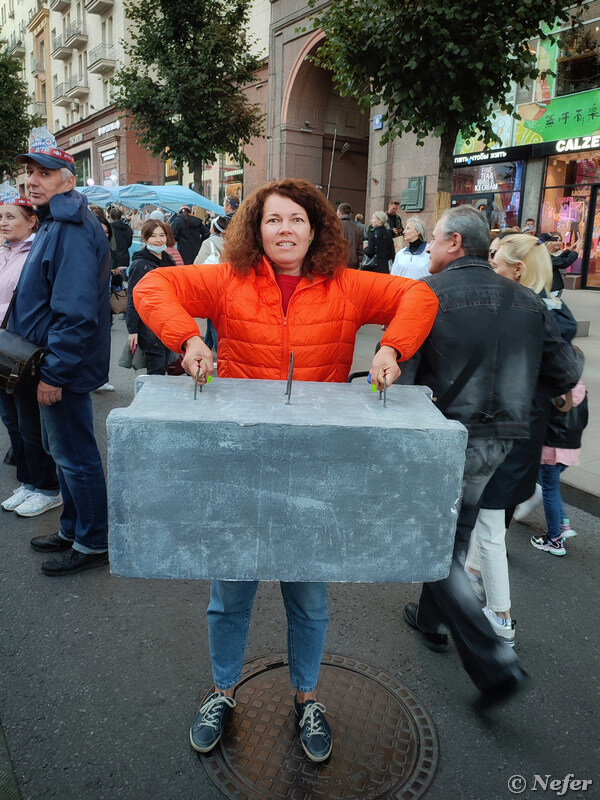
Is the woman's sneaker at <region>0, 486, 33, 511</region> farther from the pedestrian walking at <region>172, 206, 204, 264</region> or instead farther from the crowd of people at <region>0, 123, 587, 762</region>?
the pedestrian walking at <region>172, 206, 204, 264</region>

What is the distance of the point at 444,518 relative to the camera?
157 cm

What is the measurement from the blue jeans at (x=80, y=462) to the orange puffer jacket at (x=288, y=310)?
1527mm

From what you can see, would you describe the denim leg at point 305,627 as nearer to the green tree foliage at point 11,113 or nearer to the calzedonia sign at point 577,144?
the calzedonia sign at point 577,144

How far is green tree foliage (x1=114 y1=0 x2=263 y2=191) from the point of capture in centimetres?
1641

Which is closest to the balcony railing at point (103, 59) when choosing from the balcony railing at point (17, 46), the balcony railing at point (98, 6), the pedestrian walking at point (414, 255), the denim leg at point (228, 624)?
the balcony railing at point (98, 6)

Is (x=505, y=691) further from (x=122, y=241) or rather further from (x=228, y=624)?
(x=122, y=241)

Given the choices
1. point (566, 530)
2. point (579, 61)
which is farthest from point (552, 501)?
point (579, 61)

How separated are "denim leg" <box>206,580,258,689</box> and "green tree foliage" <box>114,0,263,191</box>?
54.3 feet

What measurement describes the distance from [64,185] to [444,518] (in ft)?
8.82

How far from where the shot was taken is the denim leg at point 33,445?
378cm

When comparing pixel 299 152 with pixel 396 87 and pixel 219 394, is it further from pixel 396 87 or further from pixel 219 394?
pixel 219 394

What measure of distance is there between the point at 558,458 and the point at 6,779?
307 centimetres

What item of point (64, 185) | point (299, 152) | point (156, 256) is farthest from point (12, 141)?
point (64, 185)

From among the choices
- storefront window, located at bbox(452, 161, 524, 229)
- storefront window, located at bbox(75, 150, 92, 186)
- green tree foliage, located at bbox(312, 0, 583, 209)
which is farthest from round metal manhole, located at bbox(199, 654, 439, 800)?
storefront window, located at bbox(75, 150, 92, 186)
